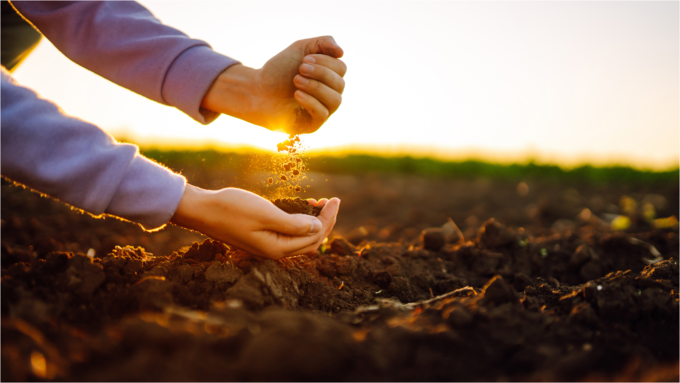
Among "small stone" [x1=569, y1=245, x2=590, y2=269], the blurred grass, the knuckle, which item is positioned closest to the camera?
the knuckle

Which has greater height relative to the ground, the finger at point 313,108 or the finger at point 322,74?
the finger at point 322,74

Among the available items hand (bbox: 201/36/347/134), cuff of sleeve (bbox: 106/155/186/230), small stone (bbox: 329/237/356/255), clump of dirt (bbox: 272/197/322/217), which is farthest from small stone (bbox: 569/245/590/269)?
cuff of sleeve (bbox: 106/155/186/230)

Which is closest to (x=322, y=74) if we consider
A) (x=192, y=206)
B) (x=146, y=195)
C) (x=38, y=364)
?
(x=192, y=206)

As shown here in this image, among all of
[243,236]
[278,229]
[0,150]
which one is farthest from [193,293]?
[0,150]

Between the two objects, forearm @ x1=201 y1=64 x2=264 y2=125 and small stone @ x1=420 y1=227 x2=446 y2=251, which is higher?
forearm @ x1=201 y1=64 x2=264 y2=125

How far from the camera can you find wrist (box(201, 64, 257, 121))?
2.26 m

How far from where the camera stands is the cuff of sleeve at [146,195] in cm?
158

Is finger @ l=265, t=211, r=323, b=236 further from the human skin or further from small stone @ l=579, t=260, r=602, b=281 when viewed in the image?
small stone @ l=579, t=260, r=602, b=281

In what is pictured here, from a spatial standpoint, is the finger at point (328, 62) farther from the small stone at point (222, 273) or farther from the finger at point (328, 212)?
the small stone at point (222, 273)

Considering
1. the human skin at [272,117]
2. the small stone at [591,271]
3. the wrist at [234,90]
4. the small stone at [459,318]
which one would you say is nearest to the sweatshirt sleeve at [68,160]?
the human skin at [272,117]

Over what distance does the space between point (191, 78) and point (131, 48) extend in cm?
38

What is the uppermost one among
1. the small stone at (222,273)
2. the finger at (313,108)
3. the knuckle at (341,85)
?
the knuckle at (341,85)

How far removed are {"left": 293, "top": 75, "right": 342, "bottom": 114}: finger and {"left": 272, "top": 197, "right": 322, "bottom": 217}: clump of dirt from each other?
616mm

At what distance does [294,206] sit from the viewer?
215 centimetres
